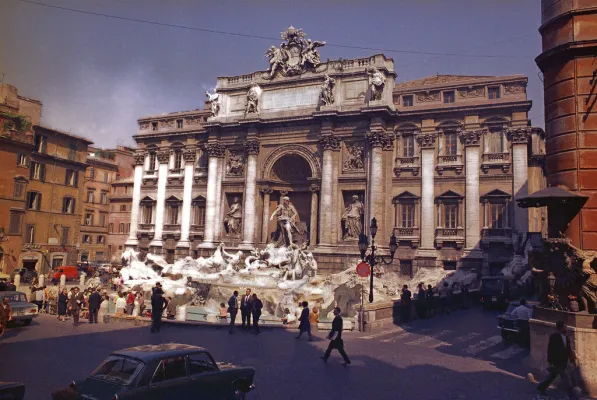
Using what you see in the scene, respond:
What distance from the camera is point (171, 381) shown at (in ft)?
25.8

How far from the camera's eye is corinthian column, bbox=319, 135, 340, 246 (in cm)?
3269

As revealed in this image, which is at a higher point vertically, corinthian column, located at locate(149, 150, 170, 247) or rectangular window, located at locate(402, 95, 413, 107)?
rectangular window, located at locate(402, 95, 413, 107)

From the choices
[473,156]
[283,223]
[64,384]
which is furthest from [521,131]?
[64,384]

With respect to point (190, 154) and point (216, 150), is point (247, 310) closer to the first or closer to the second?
point (216, 150)

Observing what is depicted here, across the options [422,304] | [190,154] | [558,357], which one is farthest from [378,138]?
[558,357]

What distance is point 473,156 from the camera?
30.5m

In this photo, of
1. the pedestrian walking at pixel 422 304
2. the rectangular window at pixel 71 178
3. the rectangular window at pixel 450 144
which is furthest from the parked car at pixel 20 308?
the rectangular window at pixel 71 178

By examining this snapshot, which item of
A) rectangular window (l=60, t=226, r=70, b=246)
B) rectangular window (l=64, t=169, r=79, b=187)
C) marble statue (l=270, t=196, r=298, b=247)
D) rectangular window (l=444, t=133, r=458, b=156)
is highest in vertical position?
rectangular window (l=444, t=133, r=458, b=156)

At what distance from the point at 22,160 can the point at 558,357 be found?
3862 centimetres

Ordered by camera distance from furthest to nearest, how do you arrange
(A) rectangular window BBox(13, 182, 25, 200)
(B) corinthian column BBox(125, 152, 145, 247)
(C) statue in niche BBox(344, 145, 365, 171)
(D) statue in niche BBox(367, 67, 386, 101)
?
(B) corinthian column BBox(125, 152, 145, 247) → (A) rectangular window BBox(13, 182, 25, 200) → (C) statue in niche BBox(344, 145, 365, 171) → (D) statue in niche BBox(367, 67, 386, 101)

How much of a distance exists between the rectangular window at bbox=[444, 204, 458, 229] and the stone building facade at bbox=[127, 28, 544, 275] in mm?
63

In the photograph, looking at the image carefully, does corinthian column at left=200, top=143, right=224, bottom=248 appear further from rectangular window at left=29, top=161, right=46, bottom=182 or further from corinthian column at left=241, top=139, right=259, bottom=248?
rectangular window at left=29, top=161, right=46, bottom=182

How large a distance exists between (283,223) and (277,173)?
4.80m

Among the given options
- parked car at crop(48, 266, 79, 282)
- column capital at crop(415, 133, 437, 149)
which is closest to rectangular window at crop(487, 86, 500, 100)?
column capital at crop(415, 133, 437, 149)
